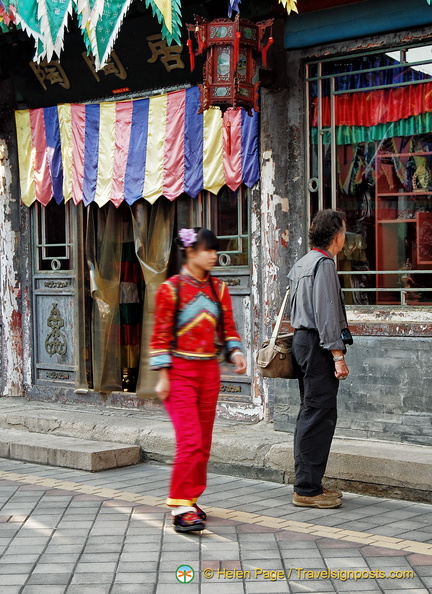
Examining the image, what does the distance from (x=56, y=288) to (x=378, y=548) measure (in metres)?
5.92

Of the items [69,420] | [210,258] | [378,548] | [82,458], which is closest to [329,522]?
[378,548]

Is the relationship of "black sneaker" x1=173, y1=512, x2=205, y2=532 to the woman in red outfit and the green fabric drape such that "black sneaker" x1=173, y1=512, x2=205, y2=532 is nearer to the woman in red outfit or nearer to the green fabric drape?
the woman in red outfit

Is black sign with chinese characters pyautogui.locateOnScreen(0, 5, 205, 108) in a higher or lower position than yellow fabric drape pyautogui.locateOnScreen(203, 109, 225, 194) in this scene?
higher

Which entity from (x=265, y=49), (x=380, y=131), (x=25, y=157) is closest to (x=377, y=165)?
(x=380, y=131)

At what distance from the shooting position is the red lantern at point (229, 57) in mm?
7895

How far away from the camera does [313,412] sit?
248 inches

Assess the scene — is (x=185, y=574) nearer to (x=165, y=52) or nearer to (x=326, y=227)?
(x=326, y=227)

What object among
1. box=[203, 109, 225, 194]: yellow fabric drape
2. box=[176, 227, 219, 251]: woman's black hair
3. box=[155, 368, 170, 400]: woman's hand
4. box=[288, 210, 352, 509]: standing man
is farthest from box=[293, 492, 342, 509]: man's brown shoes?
box=[203, 109, 225, 194]: yellow fabric drape

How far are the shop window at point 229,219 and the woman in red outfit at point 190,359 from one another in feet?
10.1

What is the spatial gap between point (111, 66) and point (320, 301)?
14.6 ft

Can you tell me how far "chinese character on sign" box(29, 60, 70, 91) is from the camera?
32.8 feet

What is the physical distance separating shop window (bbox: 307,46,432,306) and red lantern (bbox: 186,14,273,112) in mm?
650

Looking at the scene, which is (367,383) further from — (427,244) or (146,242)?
(146,242)

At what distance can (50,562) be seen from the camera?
515 centimetres
